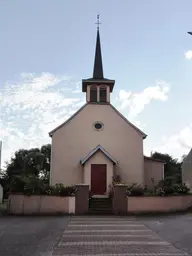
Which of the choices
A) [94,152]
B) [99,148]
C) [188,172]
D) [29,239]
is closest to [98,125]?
[99,148]

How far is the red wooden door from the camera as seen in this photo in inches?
991

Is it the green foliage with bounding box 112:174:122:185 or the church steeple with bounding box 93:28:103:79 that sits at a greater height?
the church steeple with bounding box 93:28:103:79

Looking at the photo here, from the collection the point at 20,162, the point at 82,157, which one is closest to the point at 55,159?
the point at 82,157

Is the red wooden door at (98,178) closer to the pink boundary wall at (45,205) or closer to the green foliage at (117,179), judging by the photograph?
the green foliage at (117,179)

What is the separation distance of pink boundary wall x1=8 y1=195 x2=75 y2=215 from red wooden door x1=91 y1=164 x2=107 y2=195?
6601 millimetres

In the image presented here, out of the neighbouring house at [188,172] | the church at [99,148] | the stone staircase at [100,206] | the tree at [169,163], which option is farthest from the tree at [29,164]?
the stone staircase at [100,206]

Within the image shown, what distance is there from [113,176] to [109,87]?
26.3 ft

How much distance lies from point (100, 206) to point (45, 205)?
365 centimetres

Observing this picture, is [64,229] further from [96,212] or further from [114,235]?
[96,212]

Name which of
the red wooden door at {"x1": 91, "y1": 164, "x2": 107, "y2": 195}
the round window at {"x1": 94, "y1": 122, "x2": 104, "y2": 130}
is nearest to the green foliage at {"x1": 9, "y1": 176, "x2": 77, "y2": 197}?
the red wooden door at {"x1": 91, "y1": 164, "x2": 107, "y2": 195}

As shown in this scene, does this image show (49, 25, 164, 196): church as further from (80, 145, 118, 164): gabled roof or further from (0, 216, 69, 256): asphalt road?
(0, 216, 69, 256): asphalt road

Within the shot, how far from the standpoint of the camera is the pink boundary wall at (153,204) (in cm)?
1891

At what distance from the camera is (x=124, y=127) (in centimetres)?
2762

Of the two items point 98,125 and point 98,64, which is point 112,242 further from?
point 98,64
